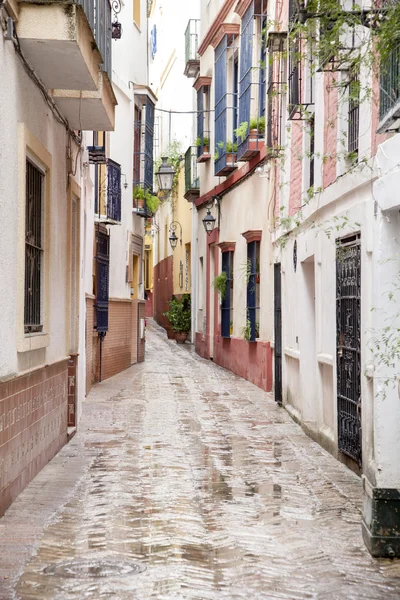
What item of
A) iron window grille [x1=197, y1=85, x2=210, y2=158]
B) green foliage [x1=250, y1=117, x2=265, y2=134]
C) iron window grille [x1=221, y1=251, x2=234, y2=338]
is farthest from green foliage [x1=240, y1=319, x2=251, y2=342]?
iron window grille [x1=197, y1=85, x2=210, y2=158]

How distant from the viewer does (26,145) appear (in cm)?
797

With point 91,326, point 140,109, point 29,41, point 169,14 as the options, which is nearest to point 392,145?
point 29,41

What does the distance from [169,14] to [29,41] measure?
30.3 metres

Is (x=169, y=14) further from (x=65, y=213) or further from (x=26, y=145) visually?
(x=26, y=145)

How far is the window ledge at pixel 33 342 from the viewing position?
25.7 feet

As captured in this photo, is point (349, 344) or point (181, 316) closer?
point (349, 344)

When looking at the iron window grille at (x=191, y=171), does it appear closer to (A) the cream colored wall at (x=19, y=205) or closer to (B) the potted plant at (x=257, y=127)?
(B) the potted plant at (x=257, y=127)

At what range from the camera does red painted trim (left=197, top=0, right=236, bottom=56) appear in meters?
22.0

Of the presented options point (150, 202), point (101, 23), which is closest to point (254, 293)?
point (150, 202)

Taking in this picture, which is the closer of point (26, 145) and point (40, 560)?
point (40, 560)

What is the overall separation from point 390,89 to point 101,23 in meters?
3.41

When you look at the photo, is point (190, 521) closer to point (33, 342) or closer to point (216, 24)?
point (33, 342)

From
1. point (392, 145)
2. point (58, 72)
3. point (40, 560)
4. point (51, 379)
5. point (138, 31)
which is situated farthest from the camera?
point (138, 31)

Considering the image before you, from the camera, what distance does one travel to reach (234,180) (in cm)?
2159
